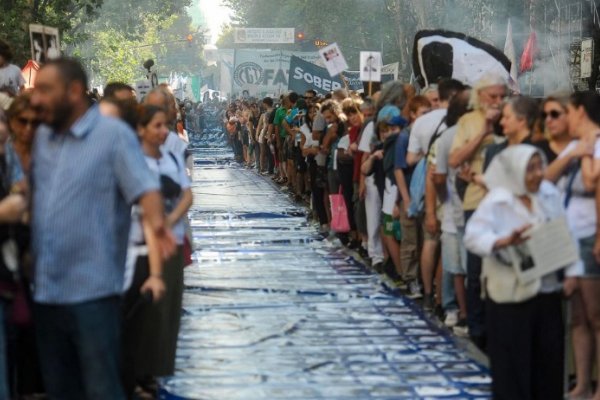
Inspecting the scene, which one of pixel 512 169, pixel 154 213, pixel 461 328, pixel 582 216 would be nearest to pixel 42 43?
pixel 461 328

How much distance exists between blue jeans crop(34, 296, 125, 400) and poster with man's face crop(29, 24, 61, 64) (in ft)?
41.5

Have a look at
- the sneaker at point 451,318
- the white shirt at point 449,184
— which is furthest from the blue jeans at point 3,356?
the sneaker at point 451,318

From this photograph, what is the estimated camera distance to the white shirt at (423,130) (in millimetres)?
11969

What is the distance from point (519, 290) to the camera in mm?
7289

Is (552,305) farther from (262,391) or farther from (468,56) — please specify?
(468,56)

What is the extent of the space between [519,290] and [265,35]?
70954 mm

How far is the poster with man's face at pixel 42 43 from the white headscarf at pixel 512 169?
466 inches

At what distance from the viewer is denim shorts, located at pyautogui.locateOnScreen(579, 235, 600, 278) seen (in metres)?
8.36

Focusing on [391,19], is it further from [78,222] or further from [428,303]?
[78,222]

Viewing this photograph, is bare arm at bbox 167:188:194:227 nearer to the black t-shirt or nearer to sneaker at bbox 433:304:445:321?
sneaker at bbox 433:304:445:321

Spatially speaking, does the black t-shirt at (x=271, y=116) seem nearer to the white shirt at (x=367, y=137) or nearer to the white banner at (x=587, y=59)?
the white banner at (x=587, y=59)

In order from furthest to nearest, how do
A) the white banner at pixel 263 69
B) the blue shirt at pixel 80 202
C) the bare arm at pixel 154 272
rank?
the white banner at pixel 263 69, the bare arm at pixel 154 272, the blue shirt at pixel 80 202

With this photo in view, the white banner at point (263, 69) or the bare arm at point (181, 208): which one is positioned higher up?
the bare arm at point (181, 208)

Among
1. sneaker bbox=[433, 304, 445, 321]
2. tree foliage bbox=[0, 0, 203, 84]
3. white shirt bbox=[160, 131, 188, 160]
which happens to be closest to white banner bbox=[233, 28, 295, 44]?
tree foliage bbox=[0, 0, 203, 84]
